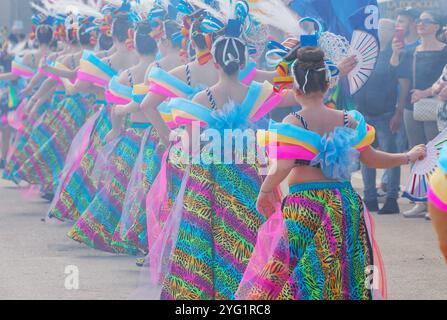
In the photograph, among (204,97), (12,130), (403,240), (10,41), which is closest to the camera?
(204,97)

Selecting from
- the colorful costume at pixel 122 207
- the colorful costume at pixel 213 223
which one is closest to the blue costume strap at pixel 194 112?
the colorful costume at pixel 213 223

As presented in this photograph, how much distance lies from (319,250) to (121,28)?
5.39m

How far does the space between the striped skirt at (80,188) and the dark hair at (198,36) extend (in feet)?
9.86

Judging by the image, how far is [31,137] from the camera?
46.6ft

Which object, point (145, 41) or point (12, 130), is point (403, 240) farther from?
point (12, 130)

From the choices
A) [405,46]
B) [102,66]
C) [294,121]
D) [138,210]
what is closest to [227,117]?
[294,121]

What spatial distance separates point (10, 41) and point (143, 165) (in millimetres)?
12332

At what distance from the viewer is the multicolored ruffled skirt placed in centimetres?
635

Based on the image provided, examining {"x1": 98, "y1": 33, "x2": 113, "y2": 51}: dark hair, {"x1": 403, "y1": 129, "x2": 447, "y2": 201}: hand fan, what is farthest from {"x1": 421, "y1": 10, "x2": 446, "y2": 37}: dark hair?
{"x1": 403, "y1": 129, "x2": 447, "y2": 201}: hand fan

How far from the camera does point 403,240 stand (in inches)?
433

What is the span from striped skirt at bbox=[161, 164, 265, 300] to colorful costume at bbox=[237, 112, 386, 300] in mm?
869

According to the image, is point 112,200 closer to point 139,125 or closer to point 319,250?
point 139,125
